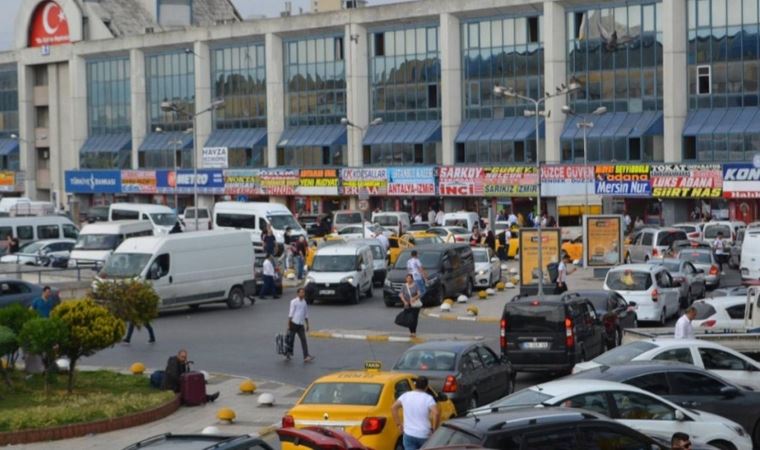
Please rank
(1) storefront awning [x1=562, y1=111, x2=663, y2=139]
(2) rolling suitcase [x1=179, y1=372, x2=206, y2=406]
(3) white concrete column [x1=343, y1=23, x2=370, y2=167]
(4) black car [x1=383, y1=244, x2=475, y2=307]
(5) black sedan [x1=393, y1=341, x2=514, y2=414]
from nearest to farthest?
(5) black sedan [x1=393, y1=341, x2=514, y2=414] < (2) rolling suitcase [x1=179, y1=372, x2=206, y2=406] < (4) black car [x1=383, y1=244, x2=475, y2=307] < (1) storefront awning [x1=562, y1=111, x2=663, y2=139] < (3) white concrete column [x1=343, y1=23, x2=370, y2=167]

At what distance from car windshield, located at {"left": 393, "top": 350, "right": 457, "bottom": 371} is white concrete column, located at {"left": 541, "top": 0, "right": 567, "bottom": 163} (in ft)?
175

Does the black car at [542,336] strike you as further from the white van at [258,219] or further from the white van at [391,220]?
the white van at [391,220]

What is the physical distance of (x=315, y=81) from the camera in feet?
285

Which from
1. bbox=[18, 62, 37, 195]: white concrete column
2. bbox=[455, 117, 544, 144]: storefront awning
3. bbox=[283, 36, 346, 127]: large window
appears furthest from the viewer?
bbox=[18, 62, 37, 195]: white concrete column

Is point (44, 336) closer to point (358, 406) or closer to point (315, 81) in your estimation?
point (358, 406)

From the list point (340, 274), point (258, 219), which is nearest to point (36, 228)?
point (258, 219)

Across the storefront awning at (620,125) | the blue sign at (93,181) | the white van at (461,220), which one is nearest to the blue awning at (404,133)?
the storefront awning at (620,125)

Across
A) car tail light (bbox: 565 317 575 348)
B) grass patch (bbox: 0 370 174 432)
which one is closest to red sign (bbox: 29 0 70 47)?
grass patch (bbox: 0 370 174 432)

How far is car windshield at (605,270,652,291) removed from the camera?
3494 centimetres

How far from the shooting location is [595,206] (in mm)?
64375

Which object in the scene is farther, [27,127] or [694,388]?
[27,127]

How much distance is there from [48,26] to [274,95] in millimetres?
23354

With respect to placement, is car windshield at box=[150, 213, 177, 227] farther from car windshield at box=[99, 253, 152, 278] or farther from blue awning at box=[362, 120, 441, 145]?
car windshield at box=[99, 253, 152, 278]

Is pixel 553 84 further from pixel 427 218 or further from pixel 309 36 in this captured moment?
pixel 309 36
